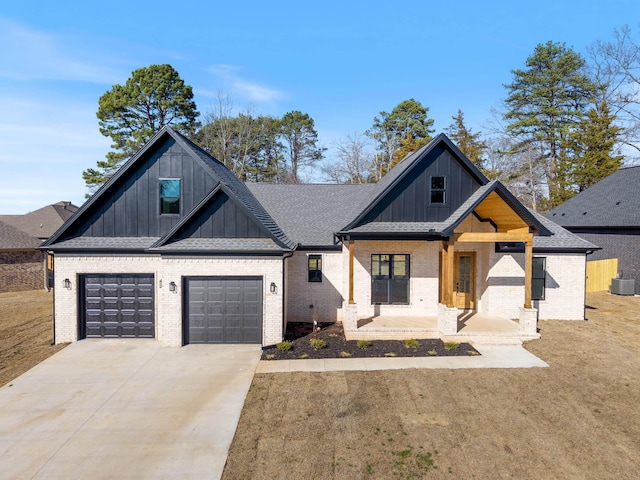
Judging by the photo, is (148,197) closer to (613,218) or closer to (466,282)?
(466,282)

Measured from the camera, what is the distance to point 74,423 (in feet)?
23.6

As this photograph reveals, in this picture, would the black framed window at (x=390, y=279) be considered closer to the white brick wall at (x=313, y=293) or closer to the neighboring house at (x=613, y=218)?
the white brick wall at (x=313, y=293)

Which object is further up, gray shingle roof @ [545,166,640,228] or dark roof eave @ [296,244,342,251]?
gray shingle roof @ [545,166,640,228]

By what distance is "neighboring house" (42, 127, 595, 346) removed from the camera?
11.9 m

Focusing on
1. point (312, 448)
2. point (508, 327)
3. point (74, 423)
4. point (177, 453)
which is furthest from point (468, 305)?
point (74, 423)

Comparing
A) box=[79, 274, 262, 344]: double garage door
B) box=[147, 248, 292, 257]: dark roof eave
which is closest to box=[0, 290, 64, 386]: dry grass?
box=[79, 274, 262, 344]: double garage door

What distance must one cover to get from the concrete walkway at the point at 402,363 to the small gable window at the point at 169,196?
22.2ft

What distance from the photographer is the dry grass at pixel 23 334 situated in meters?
10.4

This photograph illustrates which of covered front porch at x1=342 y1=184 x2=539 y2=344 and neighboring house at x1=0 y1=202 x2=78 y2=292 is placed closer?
covered front porch at x1=342 y1=184 x2=539 y2=344

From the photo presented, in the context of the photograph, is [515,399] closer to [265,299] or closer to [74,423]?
[265,299]

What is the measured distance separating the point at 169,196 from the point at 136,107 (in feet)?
79.4

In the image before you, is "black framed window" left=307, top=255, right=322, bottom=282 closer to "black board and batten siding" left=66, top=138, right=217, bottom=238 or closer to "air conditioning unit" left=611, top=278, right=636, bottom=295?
"black board and batten siding" left=66, top=138, right=217, bottom=238

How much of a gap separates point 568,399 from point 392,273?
7297 mm

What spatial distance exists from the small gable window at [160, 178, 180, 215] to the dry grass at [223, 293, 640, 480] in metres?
7.33
